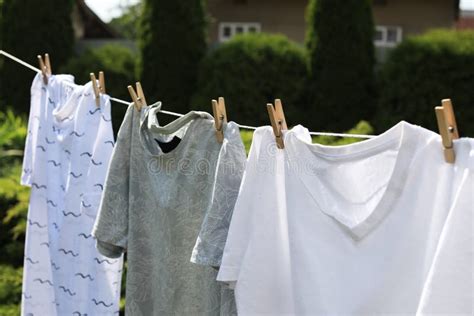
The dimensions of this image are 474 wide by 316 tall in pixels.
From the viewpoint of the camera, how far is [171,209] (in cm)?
229

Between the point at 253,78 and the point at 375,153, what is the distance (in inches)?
293

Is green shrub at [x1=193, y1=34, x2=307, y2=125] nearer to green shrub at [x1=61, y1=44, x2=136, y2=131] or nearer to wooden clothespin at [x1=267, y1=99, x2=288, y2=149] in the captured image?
green shrub at [x1=61, y1=44, x2=136, y2=131]

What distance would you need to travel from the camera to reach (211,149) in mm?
2219

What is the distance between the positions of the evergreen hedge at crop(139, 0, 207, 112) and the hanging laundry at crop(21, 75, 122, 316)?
246 inches

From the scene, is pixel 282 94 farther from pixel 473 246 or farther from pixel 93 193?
pixel 473 246

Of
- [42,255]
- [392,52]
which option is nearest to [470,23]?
[392,52]

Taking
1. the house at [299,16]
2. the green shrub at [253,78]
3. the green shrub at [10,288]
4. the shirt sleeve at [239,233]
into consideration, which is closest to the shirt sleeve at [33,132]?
the shirt sleeve at [239,233]

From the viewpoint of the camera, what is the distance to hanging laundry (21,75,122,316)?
2.79 meters

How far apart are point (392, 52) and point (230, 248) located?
289 inches

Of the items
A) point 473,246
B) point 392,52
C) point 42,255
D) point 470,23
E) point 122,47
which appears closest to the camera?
point 473,246

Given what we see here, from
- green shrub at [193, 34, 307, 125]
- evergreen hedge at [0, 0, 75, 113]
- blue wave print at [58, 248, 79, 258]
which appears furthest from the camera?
evergreen hedge at [0, 0, 75, 113]

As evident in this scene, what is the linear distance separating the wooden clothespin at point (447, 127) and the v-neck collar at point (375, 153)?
10cm

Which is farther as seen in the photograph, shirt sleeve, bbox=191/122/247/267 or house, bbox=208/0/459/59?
house, bbox=208/0/459/59

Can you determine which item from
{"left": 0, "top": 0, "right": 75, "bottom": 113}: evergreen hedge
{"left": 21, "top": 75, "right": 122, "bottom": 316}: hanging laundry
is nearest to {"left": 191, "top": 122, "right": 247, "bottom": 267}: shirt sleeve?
{"left": 21, "top": 75, "right": 122, "bottom": 316}: hanging laundry
